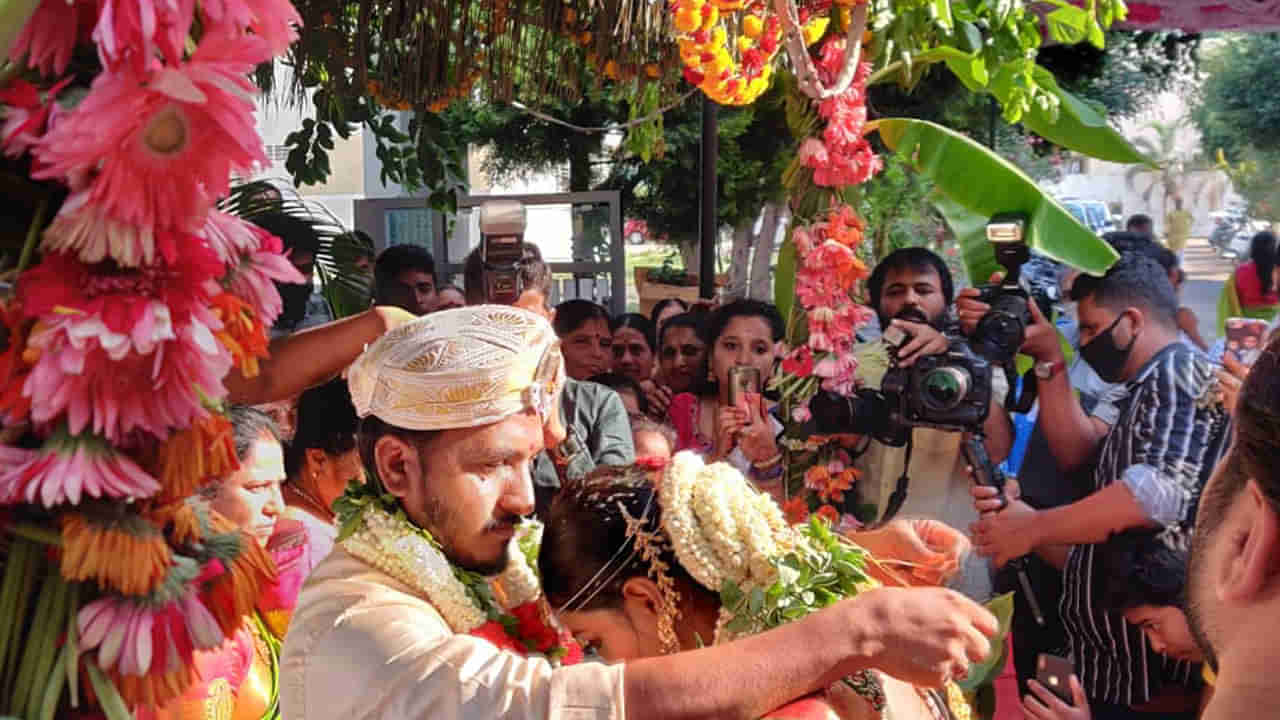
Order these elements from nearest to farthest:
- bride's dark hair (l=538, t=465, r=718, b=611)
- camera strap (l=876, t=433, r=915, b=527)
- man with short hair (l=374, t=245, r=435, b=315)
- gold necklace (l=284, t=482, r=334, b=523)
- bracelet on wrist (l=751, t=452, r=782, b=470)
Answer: bride's dark hair (l=538, t=465, r=718, b=611), gold necklace (l=284, t=482, r=334, b=523), camera strap (l=876, t=433, r=915, b=527), bracelet on wrist (l=751, t=452, r=782, b=470), man with short hair (l=374, t=245, r=435, b=315)

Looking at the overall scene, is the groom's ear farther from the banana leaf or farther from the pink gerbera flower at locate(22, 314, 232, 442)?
the banana leaf

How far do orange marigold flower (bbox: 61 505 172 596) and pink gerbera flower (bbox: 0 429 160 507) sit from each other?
0.03 metres

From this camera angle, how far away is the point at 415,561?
1761mm

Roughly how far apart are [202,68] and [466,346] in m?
0.66

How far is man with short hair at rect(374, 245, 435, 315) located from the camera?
5.04 metres

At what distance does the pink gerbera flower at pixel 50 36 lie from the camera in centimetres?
121

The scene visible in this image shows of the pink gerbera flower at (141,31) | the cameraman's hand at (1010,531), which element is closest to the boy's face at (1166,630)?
the cameraman's hand at (1010,531)

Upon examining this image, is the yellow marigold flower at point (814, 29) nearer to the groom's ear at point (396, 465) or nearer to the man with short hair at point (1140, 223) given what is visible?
the groom's ear at point (396, 465)

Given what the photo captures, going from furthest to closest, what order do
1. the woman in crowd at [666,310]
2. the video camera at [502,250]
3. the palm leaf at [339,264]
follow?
the woman in crowd at [666,310] < the palm leaf at [339,264] < the video camera at [502,250]

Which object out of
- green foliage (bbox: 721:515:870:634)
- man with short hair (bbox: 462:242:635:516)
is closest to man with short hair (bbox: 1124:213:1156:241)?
man with short hair (bbox: 462:242:635:516)

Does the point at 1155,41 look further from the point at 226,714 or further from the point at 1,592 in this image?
the point at 1,592

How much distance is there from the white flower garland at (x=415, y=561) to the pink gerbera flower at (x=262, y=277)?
1.57ft

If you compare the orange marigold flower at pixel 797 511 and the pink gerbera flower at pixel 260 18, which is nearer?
the pink gerbera flower at pixel 260 18

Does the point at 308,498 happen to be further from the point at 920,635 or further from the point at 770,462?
the point at 920,635
